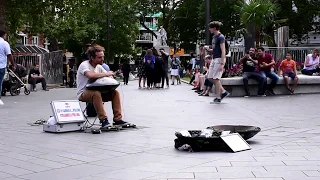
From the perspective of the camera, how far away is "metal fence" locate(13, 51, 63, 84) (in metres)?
29.5

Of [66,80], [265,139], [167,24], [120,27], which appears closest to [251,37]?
[66,80]

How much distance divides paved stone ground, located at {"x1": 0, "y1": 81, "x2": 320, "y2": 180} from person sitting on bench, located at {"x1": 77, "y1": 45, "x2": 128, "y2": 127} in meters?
0.40

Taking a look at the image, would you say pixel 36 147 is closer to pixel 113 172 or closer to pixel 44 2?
pixel 113 172

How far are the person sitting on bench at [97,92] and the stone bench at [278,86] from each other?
7.51 metres

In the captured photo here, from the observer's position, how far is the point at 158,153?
21.9 ft

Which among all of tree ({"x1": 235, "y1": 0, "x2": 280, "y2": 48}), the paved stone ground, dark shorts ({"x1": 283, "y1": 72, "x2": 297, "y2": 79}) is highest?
tree ({"x1": 235, "y1": 0, "x2": 280, "y2": 48})

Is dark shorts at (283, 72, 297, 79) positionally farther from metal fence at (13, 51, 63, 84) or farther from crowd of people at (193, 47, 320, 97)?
metal fence at (13, 51, 63, 84)

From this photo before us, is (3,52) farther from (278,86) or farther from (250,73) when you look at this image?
(278,86)

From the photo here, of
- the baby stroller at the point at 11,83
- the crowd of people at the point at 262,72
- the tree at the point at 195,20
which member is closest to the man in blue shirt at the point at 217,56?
the crowd of people at the point at 262,72

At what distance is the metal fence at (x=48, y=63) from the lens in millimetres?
29484

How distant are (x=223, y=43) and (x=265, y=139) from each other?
5.29 meters

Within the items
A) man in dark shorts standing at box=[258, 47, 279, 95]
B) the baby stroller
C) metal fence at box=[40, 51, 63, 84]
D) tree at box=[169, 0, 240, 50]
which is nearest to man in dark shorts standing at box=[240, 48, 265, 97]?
man in dark shorts standing at box=[258, 47, 279, 95]

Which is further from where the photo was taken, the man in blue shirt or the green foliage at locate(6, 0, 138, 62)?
the green foliage at locate(6, 0, 138, 62)

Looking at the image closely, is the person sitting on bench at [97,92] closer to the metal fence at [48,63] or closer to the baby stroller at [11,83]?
the baby stroller at [11,83]
